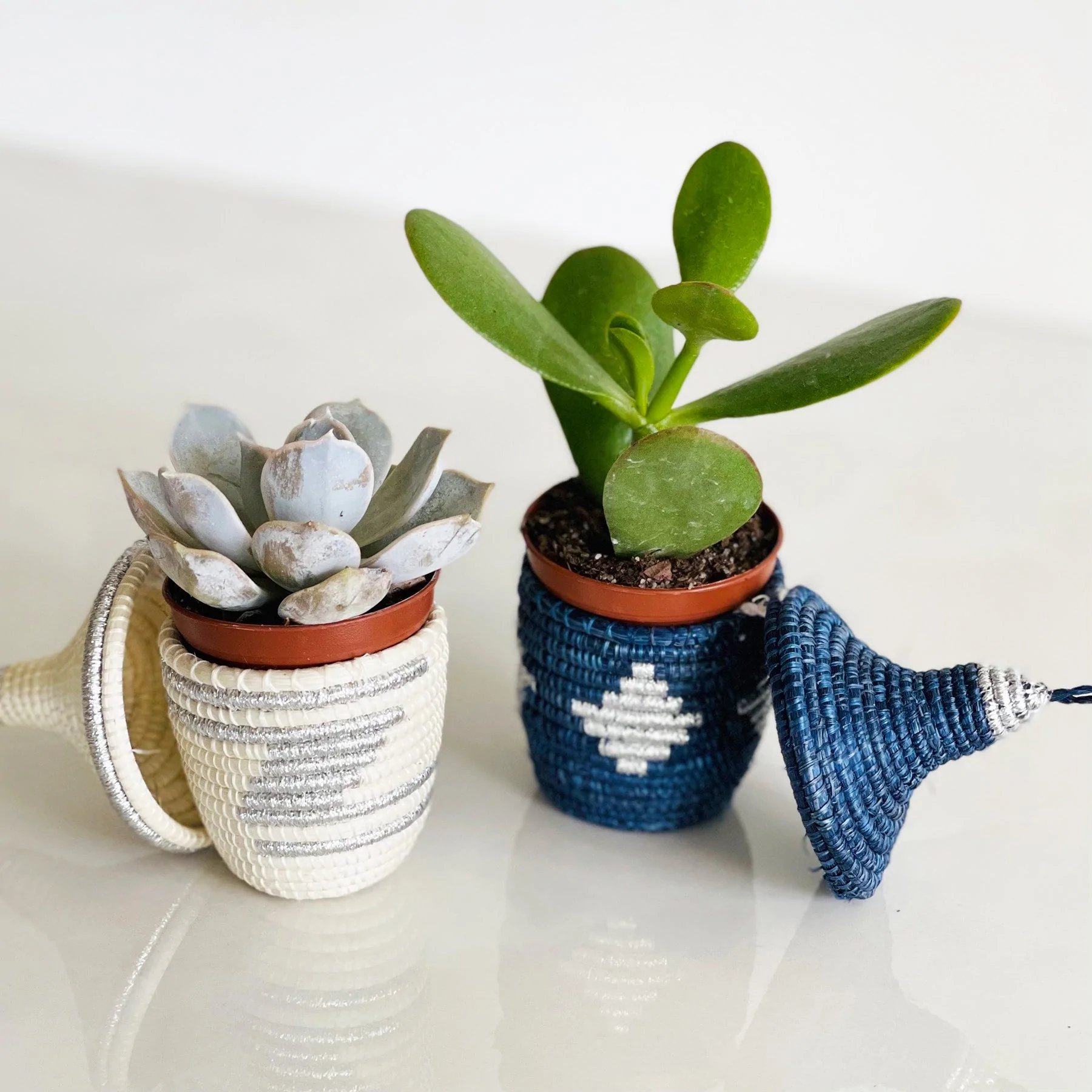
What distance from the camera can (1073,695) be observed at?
76 centimetres

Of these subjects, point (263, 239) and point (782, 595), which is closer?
point (782, 595)

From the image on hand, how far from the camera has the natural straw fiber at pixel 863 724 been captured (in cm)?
75

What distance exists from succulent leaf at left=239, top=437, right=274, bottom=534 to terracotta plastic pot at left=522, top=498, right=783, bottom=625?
17cm

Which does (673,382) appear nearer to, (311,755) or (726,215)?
(726,215)

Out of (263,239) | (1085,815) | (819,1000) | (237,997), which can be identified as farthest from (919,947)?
(263,239)

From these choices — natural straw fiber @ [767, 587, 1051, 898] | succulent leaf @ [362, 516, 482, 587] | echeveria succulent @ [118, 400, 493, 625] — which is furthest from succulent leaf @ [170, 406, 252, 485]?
natural straw fiber @ [767, 587, 1051, 898]

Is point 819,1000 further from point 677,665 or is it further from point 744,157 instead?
point 744,157

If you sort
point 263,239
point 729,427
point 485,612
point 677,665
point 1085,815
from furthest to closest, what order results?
point 263,239 → point 729,427 → point 485,612 → point 1085,815 → point 677,665

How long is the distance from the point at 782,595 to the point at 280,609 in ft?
1.09

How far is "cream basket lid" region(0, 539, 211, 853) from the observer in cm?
74

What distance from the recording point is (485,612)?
3.67 feet

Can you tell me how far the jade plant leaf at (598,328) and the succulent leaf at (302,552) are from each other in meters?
0.20

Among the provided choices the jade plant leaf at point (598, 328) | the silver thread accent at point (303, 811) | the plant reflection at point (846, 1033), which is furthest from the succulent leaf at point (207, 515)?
the plant reflection at point (846, 1033)

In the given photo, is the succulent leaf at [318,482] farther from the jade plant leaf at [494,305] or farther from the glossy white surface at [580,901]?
the glossy white surface at [580,901]
